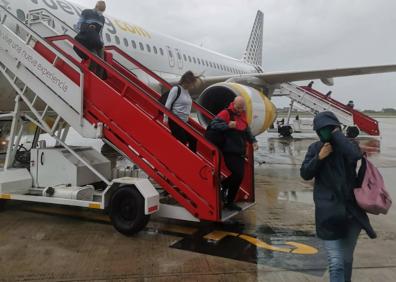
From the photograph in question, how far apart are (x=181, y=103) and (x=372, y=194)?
2615mm

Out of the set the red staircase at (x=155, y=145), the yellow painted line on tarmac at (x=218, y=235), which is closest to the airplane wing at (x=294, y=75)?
the red staircase at (x=155, y=145)

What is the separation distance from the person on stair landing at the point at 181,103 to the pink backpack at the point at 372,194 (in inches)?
93.6

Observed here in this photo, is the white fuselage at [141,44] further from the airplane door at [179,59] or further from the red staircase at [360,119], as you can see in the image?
the red staircase at [360,119]

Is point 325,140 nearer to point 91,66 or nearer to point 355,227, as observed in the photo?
point 355,227

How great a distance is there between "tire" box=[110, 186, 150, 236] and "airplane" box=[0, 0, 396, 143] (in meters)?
2.53

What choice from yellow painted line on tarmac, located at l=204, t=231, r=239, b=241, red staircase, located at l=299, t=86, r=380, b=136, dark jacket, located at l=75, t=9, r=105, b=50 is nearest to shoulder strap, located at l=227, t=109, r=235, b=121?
A: yellow painted line on tarmac, located at l=204, t=231, r=239, b=241

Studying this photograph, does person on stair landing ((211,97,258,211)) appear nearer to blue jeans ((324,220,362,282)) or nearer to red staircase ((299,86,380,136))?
blue jeans ((324,220,362,282))

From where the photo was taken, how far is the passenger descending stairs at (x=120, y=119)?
403 cm

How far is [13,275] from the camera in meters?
3.18

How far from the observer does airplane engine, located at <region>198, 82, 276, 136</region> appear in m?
6.82

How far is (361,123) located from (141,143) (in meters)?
18.1

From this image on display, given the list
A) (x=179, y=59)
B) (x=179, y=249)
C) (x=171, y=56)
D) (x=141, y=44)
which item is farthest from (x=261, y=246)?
(x=179, y=59)

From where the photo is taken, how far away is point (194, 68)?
42.3ft

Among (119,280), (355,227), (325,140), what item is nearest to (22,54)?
(119,280)
